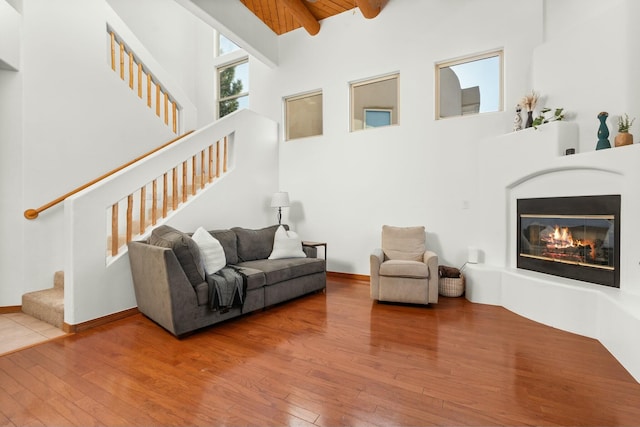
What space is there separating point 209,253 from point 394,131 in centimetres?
319

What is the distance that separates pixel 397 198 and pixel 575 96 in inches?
91.0

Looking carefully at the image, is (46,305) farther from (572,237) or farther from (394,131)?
(572,237)

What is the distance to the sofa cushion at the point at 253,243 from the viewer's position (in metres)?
3.92

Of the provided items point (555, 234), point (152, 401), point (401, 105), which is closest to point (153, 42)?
point (401, 105)

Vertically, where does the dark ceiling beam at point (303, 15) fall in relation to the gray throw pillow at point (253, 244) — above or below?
above

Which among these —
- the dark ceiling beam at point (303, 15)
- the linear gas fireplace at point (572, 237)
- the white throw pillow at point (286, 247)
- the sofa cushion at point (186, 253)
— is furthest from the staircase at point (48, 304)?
the linear gas fireplace at point (572, 237)

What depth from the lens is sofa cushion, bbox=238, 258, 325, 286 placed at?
3.39 m

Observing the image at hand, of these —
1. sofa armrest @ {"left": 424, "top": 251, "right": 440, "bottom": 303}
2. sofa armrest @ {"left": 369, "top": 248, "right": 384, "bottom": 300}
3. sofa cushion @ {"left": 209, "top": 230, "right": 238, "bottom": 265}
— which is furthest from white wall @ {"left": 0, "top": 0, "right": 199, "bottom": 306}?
sofa armrest @ {"left": 424, "top": 251, "right": 440, "bottom": 303}

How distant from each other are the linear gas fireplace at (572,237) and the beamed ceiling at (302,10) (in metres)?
3.50

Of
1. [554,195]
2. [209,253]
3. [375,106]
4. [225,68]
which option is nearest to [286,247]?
[209,253]

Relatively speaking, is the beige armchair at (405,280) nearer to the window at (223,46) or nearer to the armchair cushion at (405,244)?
the armchair cushion at (405,244)

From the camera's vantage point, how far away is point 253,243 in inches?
158

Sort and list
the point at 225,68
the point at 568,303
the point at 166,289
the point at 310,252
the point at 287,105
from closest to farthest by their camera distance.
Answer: the point at 166,289
the point at 568,303
the point at 310,252
the point at 287,105
the point at 225,68

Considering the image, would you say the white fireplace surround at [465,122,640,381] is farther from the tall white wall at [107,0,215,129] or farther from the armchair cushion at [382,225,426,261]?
the tall white wall at [107,0,215,129]
